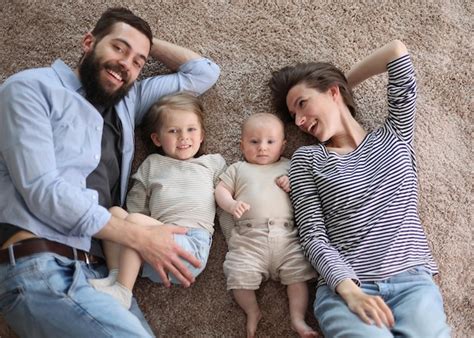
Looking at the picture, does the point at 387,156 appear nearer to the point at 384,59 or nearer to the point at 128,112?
the point at 384,59

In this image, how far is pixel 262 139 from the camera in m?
1.68

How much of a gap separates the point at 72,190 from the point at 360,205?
2.64 feet

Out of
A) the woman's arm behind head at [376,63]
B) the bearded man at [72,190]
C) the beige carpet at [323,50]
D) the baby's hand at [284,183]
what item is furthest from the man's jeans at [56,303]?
the woman's arm behind head at [376,63]

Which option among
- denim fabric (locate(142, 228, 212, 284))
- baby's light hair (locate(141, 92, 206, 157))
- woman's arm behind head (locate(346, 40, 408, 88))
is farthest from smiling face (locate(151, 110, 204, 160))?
woman's arm behind head (locate(346, 40, 408, 88))

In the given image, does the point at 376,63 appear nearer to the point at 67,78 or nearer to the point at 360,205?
the point at 360,205

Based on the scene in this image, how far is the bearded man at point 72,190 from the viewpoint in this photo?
136 centimetres

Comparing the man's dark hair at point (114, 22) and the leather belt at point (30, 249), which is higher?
the man's dark hair at point (114, 22)

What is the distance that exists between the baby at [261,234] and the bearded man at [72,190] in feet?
0.53

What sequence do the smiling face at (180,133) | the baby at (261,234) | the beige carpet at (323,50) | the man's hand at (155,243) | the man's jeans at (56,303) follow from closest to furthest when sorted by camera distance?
the man's jeans at (56,303) → the man's hand at (155,243) → the baby at (261,234) → the smiling face at (180,133) → the beige carpet at (323,50)

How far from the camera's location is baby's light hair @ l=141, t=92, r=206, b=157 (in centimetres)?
171

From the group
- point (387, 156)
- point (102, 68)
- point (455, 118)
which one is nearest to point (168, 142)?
point (102, 68)

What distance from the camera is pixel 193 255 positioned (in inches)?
61.2

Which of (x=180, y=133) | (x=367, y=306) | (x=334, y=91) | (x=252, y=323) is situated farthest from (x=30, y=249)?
(x=334, y=91)

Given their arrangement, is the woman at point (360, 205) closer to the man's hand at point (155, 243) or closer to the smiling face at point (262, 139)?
the smiling face at point (262, 139)
